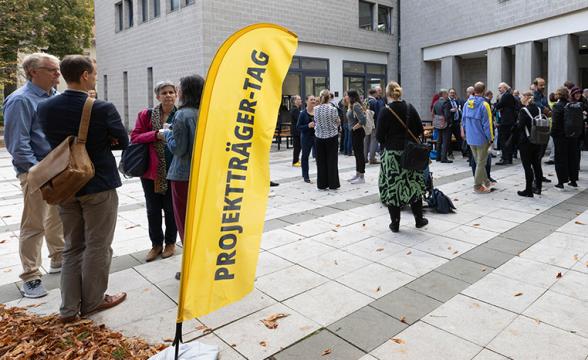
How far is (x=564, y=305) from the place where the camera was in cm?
366

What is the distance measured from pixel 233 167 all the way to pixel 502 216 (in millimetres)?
5228

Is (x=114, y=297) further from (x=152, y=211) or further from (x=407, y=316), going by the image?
A: (x=407, y=316)

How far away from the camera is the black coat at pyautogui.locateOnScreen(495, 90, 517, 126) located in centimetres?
1059

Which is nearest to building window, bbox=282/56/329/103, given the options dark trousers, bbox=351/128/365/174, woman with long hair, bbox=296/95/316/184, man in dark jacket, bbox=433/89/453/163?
man in dark jacket, bbox=433/89/453/163

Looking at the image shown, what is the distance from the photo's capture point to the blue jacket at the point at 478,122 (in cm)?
780

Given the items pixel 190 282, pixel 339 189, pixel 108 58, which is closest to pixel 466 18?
pixel 339 189

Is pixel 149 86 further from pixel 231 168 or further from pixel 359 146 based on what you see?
pixel 231 168

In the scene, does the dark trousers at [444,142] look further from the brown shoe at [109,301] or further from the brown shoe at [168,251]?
the brown shoe at [109,301]

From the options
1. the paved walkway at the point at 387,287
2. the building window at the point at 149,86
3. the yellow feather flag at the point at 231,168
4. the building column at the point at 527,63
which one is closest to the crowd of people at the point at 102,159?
the paved walkway at the point at 387,287

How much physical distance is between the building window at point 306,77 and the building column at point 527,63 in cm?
818

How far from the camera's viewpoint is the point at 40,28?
26.7 meters

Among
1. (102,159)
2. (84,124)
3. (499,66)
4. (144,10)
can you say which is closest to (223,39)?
(144,10)

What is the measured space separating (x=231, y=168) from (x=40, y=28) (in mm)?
29561

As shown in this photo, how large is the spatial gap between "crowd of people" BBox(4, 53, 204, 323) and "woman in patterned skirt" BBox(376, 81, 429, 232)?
2.66 meters
